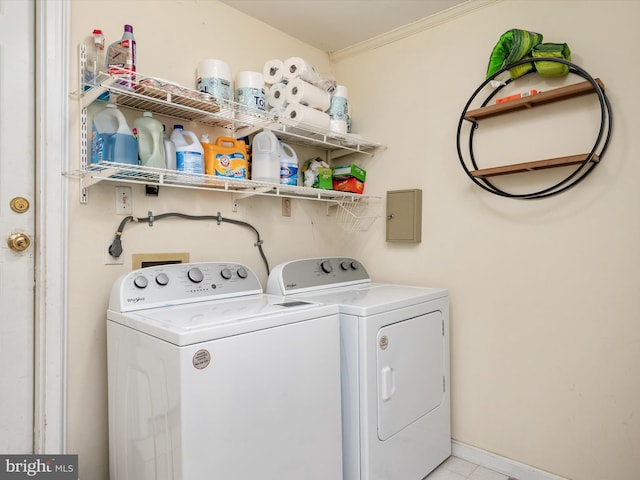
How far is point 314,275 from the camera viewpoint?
2117 mm

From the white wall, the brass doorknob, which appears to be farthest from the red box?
the brass doorknob

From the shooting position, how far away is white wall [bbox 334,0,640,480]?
5.62 feet

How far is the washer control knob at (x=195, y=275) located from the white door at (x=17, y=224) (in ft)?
1.87

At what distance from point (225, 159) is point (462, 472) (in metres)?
1.94

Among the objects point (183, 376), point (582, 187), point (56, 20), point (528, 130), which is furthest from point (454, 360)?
point (56, 20)

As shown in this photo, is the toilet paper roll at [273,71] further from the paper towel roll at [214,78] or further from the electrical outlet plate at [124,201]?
the electrical outlet plate at [124,201]

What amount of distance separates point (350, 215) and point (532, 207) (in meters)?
1.12

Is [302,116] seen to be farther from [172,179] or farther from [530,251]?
[530,251]

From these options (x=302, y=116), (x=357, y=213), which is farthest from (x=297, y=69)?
(x=357, y=213)

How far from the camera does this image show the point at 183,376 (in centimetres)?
115

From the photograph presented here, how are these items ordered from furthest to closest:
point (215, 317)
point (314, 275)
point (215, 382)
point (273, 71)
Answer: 1. point (273, 71)
2. point (314, 275)
3. point (215, 317)
4. point (215, 382)

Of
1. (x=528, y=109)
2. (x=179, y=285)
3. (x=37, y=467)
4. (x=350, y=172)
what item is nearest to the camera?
(x=37, y=467)

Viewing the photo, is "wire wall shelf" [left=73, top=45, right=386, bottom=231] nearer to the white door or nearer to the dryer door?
the white door

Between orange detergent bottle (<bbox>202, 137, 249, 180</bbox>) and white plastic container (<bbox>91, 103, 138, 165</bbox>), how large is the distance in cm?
34
